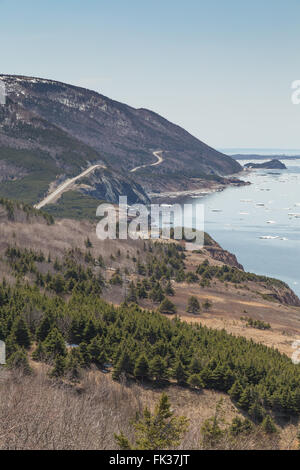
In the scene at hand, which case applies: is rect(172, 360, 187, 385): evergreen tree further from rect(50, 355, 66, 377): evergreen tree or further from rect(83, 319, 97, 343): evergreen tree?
rect(50, 355, 66, 377): evergreen tree

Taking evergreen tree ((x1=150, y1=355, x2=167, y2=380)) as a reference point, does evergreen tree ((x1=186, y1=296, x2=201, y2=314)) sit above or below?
below

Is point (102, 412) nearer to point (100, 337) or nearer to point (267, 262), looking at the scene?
point (100, 337)

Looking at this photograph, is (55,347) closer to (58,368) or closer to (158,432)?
(58,368)

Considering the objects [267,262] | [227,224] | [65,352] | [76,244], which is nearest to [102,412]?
[65,352]

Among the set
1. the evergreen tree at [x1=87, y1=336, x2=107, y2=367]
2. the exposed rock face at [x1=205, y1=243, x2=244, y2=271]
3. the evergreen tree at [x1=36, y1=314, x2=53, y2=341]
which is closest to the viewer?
the evergreen tree at [x1=87, y1=336, x2=107, y2=367]

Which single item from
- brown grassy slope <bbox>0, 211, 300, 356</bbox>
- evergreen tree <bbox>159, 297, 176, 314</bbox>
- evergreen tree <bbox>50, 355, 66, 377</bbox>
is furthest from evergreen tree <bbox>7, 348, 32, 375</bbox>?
evergreen tree <bbox>159, 297, 176, 314</bbox>

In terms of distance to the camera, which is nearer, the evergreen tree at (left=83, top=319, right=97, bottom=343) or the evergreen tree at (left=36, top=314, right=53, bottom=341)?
the evergreen tree at (left=36, top=314, right=53, bottom=341)

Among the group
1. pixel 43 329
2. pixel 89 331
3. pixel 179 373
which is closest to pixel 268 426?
pixel 179 373

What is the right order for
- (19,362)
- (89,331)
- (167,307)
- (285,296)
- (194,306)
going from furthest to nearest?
(285,296), (194,306), (167,307), (89,331), (19,362)

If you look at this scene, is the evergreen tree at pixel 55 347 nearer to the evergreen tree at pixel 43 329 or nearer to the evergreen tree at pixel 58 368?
the evergreen tree at pixel 58 368

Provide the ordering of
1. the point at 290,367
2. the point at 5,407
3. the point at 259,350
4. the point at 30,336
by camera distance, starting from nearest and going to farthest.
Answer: the point at 5,407 < the point at 30,336 < the point at 290,367 < the point at 259,350
